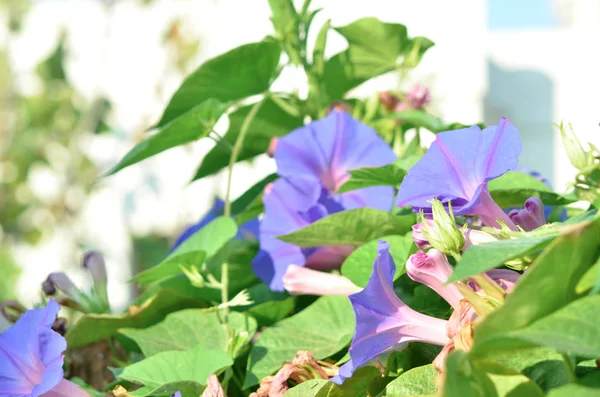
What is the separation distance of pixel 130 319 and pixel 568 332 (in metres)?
0.31

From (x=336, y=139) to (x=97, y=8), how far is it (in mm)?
3192

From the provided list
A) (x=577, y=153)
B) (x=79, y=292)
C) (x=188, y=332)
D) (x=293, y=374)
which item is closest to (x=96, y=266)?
(x=79, y=292)

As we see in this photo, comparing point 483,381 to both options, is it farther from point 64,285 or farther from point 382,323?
point 64,285

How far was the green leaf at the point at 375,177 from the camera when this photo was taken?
1.38ft

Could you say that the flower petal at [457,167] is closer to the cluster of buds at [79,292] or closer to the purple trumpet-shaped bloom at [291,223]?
the purple trumpet-shaped bloom at [291,223]

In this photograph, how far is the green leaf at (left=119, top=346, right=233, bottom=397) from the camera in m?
0.36

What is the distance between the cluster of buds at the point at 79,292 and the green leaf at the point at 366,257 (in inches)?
8.1

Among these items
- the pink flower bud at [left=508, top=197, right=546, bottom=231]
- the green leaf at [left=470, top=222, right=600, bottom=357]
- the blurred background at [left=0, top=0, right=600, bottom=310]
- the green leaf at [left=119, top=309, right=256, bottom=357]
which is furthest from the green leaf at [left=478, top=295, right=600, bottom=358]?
the blurred background at [left=0, top=0, right=600, bottom=310]

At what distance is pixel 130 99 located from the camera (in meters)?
3.26

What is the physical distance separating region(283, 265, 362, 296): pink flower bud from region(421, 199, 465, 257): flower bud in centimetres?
11

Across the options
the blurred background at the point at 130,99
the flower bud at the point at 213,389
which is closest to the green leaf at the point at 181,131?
the flower bud at the point at 213,389

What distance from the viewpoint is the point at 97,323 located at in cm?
46

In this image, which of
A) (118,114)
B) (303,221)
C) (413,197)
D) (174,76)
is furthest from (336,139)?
(118,114)

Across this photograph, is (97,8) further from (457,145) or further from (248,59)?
(457,145)
